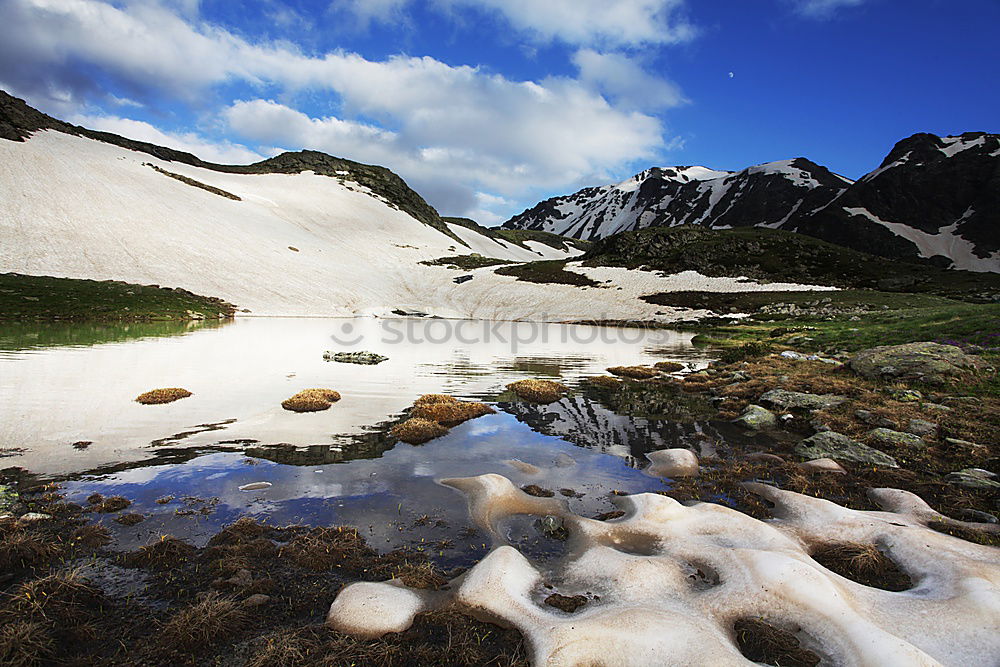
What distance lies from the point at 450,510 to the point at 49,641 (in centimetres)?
624

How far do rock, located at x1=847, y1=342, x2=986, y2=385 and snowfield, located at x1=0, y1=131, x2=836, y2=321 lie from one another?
57.4 meters

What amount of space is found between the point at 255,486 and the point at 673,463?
11.3 meters

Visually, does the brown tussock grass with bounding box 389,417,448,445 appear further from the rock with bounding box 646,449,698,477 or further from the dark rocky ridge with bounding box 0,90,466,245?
the dark rocky ridge with bounding box 0,90,466,245

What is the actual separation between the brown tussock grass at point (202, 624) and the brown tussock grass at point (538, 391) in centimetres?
1629

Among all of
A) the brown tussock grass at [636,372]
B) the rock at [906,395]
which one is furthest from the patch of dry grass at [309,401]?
the rock at [906,395]

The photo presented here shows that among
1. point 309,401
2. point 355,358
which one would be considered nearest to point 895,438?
point 309,401

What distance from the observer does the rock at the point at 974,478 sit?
10.4 meters

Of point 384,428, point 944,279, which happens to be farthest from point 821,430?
point 944,279

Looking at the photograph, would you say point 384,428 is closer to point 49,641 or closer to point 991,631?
point 49,641

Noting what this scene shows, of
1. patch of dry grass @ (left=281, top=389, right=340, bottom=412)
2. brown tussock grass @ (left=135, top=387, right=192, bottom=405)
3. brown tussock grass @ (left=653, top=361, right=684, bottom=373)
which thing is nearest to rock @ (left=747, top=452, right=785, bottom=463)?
patch of dry grass @ (left=281, top=389, right=340, bottom=412)

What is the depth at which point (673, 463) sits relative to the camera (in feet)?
42.5

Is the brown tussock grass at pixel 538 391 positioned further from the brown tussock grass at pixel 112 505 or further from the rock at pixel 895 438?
the brown tussock grass at pixel 112 505

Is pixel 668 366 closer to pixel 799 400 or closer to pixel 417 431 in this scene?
pixel 799 400

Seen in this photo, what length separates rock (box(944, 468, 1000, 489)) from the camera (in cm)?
1044
